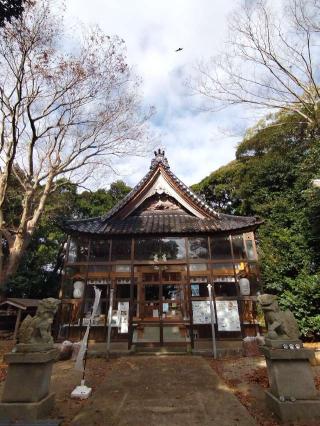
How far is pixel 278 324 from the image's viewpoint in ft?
17.7

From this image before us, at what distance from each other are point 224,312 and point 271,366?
611 cm

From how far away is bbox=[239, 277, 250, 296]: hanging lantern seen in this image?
11.3 m

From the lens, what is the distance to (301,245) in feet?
42.0

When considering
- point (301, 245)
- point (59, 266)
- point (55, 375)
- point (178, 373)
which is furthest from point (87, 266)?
point (59, 266)

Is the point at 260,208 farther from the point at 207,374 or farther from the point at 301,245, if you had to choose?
the point at 207,374

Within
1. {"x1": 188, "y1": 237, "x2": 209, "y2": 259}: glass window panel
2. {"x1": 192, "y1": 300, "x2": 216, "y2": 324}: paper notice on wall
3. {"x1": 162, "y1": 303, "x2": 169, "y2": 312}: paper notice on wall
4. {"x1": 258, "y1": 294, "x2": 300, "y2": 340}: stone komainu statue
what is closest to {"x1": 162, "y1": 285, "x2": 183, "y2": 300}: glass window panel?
{"x1": 162, "y1": 303, "x2": 169, "y2": 312}: paper notice on wall

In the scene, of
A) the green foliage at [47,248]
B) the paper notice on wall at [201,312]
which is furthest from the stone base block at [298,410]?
the green foliage at [47,248]

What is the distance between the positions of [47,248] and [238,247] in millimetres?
15761

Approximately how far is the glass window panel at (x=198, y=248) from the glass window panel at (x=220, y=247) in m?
0.28

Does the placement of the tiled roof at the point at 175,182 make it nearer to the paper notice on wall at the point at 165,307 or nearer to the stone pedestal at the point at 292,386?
the paper notice on wall at the point at 165,307

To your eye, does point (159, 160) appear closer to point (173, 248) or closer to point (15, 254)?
point (173, 248)

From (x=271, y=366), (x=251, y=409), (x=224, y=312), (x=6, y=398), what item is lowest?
(x=251, y=409)

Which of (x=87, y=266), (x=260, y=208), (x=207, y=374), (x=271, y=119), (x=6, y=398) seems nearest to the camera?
(x=6, y=398)

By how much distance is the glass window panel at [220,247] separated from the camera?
12156mm
